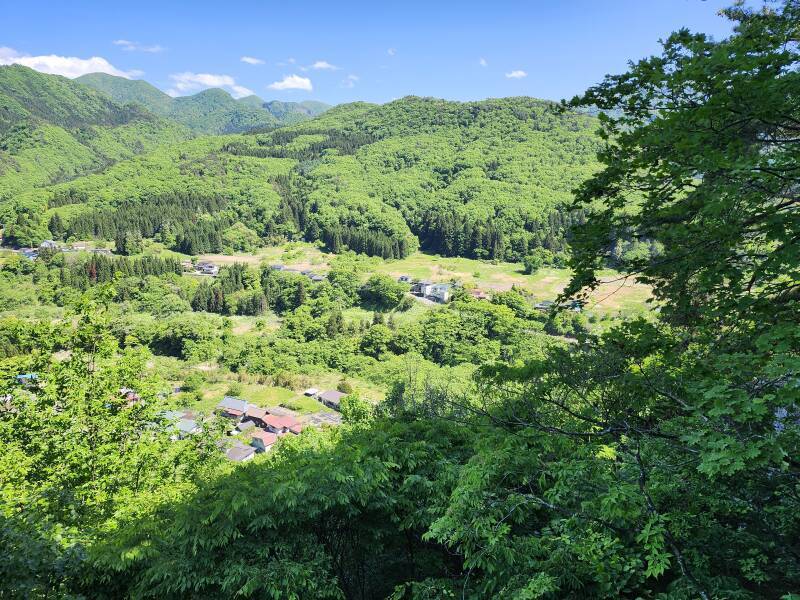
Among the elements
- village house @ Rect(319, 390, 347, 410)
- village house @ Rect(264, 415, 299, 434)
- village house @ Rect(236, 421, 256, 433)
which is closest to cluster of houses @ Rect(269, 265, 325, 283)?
village house @ Rect(319, 390, 347, 410)

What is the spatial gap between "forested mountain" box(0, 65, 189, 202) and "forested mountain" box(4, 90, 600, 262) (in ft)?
123

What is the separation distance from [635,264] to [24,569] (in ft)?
20.5

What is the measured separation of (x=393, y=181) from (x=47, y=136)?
127m

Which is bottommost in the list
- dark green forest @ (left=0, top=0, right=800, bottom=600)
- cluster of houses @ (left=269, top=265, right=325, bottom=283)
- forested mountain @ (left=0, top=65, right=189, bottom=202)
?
cluster of houses @ (left=269, top=265, right=325, bottom=283)

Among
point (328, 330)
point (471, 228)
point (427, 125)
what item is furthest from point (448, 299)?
point (427, 125)

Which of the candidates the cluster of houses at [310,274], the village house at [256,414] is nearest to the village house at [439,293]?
the cluster of houses at [310,274]

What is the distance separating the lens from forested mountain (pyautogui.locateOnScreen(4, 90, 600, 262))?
86625mm

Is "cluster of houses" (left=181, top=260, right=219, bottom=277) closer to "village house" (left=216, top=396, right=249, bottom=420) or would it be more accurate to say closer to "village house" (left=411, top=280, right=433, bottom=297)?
"village house" (left=411, top=280, right=433, bottom=297)

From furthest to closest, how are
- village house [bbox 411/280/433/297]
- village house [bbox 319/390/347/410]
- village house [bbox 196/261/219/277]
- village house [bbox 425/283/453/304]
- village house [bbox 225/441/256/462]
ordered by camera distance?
village house [bbox 196/261/219/277]
village house [bbox 411/280/433/297]
village house [bbox 425/283/453/304]
village house [bbox 319/390/347/410]
village house [bbox 225/441/256/462]

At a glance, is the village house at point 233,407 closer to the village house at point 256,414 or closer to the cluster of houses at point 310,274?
the village house at point 256,414

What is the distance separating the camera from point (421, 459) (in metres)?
5.59

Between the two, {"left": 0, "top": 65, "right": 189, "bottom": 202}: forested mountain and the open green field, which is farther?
{"left": 0, "top": 65, "right": 189, "bottom": 202}: forested mountain

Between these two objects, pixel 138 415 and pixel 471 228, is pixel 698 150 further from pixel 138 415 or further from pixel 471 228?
pixel 471 228

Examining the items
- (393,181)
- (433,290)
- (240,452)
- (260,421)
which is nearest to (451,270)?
(433,290)
